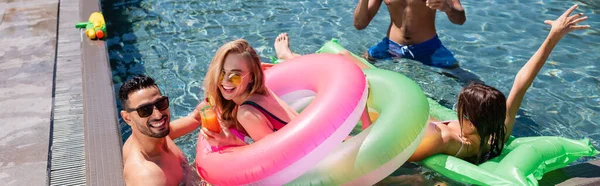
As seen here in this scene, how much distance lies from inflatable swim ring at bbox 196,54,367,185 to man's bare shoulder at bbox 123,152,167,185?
27 centimetres

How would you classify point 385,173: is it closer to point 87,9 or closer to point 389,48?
point 389,48

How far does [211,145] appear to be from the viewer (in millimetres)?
3391

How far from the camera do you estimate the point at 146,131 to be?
3164mm

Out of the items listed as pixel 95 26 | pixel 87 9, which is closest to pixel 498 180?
pixel 95 26

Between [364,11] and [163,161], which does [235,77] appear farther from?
[364,11]

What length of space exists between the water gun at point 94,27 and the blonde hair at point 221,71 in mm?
2548

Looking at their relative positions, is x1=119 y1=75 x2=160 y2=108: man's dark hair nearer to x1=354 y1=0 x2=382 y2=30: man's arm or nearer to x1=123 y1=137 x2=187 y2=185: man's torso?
x1=123 y1=137 x2=187 y2=185: man's torso

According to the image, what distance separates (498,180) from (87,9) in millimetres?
4844

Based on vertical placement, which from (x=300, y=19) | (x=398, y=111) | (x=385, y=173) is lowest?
(x=300, y=19)

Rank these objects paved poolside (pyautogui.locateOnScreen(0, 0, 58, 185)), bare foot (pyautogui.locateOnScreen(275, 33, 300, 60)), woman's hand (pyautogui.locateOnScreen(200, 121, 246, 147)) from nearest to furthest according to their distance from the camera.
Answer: woman's hand (pyautogui.locateOnScreen(200, 121, 246, 147)) < paved poolside (pyautogui.locateOnScreen(0, 0, 58, 185)) < bare foot (pyautogui.locateOnScreen(275, 33, 300, 60))

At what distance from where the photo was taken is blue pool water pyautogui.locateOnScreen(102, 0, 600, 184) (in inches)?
202

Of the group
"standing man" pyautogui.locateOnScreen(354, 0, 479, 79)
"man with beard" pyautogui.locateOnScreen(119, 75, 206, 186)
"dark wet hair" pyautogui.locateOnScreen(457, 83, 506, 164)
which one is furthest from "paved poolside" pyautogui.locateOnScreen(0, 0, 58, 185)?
"standing man" pyautogui.locateOnScreen(354, 0, 479, 79)

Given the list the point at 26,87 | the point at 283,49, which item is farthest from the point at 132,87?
the point at 26,87

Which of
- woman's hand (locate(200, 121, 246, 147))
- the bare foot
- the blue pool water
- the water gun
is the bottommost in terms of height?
the blue pool water
